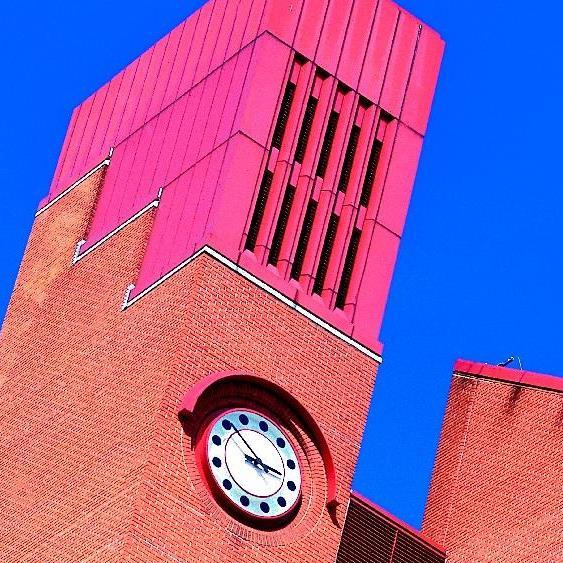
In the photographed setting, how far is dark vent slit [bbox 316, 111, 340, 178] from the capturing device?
51781 millimetres

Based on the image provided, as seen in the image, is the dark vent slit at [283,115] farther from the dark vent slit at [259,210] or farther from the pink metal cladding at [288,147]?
the dark vent slit at [259,210]

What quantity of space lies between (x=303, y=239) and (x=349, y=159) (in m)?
2.68

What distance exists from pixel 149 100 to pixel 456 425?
36.2ft

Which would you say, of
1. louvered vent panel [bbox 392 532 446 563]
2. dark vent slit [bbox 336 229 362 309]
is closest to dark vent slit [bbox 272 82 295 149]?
dark vent slit [bbox 336 229 362 309]

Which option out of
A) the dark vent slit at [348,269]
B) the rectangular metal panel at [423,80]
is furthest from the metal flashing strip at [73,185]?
the rectangular metal panel at [423,80]

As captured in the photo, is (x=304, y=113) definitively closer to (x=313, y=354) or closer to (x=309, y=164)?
(x=309, y=164)

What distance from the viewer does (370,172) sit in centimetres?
5275

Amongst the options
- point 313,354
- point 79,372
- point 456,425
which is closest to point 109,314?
point 79,372

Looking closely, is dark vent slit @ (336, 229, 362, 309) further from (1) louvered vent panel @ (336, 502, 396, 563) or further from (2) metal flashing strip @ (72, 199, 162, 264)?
(1) louvered vent panel @ (336, 502, 396, 563)

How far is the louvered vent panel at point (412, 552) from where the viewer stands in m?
52.7

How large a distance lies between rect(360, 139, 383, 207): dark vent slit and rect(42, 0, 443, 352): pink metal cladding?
0.04m

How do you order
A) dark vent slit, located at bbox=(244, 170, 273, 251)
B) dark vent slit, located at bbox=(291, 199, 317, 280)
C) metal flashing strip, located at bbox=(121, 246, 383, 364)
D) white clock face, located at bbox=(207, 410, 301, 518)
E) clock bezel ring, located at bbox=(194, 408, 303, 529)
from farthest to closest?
dark vent slit, located at bbox=(291, 199, 317, 280) → dark vent slit, located at bbox=(244, 170, 273, 251) → metal flashing strip, located at bbox=(121, 246, 383, 364) → white clock face, located at bbox=(207, 410, 301, 518) → clock bezel ring, located at bbox=(194, 408, 303, 529)

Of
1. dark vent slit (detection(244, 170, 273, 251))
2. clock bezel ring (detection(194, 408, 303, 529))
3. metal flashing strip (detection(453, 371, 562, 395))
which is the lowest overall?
clock bezel ring (detection(194, 408, 303, 529))

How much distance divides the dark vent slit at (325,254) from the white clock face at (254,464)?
4162mm
